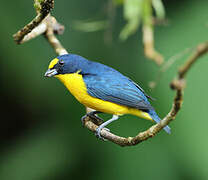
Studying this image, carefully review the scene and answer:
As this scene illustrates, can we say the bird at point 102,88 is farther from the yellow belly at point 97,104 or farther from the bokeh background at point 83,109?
the bokeh background at point 83,109

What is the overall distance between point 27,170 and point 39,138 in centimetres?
38

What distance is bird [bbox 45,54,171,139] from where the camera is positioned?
330 cm

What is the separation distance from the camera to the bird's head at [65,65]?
343 cm

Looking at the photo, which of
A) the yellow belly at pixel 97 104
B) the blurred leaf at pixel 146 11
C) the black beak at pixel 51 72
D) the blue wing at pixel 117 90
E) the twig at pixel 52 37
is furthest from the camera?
the twig at pixel 52 37

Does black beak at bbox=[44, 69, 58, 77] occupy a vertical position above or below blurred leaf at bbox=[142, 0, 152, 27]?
below

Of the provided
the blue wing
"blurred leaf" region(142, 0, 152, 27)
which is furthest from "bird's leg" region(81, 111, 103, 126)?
"blurred leaf" region(142, 0, 152, 27)

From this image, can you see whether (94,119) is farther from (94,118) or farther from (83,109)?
(83,109)

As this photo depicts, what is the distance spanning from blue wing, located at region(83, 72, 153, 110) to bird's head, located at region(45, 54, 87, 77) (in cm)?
14

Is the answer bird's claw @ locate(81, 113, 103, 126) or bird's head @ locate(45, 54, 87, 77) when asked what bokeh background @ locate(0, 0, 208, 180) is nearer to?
bird's claw @ locate(81, 113, 103, 126)

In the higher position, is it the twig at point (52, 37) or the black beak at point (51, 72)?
the twig at point (52, 37)

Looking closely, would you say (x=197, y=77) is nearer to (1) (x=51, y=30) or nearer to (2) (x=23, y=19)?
(1) (x=51, y=30)

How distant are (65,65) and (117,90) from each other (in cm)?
53

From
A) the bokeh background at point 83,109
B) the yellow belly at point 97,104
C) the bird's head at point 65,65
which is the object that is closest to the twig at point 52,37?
the bird's head at point 65,65

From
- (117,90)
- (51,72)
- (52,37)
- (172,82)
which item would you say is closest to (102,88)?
(117,90)
